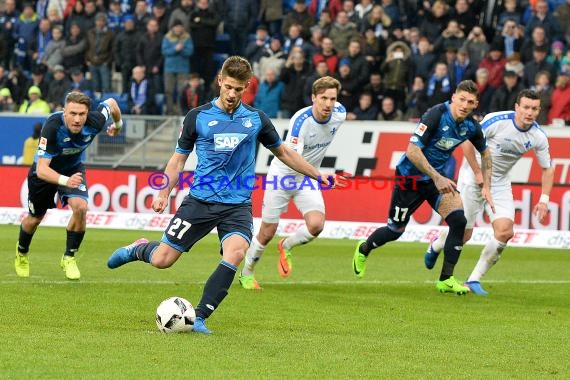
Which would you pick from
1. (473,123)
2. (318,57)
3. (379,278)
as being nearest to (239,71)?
(473,123)

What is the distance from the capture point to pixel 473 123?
13.9 m

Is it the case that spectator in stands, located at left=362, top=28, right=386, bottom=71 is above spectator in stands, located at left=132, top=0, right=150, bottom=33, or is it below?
above

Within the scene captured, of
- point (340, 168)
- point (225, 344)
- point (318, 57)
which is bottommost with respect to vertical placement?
point (340, 168)

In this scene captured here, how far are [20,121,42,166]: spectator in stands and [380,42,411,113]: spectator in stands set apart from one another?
7524 millimetres

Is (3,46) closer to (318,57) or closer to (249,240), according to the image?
(318,57)

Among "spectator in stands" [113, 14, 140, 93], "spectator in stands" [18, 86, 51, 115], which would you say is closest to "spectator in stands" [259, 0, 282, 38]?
"spectator in stands" [113, 14, 140, 93]

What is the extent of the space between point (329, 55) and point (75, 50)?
711 cm

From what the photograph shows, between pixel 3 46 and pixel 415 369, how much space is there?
2464cm

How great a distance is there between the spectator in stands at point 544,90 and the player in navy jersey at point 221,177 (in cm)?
1451

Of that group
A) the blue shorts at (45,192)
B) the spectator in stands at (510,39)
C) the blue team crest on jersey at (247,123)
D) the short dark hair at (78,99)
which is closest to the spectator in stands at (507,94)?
the spectator in stands at (510,39)

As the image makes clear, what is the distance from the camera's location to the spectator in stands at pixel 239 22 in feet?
95.7

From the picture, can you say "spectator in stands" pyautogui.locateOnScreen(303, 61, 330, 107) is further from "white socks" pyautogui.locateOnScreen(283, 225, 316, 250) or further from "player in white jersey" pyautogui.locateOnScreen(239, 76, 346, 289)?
"player in white jersey" pyautogui.locateOnScreen(239, 76, 346, 289)

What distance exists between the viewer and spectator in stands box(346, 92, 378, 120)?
2550cm

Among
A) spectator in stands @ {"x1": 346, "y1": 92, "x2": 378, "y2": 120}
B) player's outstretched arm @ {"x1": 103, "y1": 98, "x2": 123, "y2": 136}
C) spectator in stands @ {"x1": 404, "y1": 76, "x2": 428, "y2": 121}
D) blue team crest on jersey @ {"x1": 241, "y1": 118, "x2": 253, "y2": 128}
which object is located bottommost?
spectator in stands @ {"x1": 346, "y1": 92, "x2": 378, "y2": 120}
